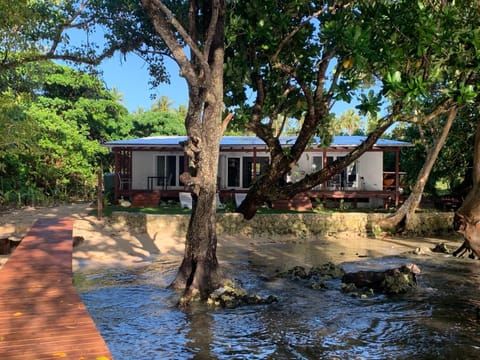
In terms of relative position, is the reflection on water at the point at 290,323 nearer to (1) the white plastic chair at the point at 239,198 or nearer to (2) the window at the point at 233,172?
(1) the white plastic chair at the point at 239,198

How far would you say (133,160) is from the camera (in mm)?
25078

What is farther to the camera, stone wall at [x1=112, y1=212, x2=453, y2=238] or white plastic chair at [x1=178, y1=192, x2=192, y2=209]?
white plastic chair at [x1=178, y1=192, x2=192, y2=209]

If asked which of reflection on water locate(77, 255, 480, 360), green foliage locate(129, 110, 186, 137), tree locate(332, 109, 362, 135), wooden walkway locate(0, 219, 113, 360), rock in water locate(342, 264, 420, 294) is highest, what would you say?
tree locate(332, 109, 362, 135)

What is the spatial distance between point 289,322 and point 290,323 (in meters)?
0.06

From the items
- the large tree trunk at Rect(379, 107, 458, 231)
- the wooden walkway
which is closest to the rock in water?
the wooden walkway

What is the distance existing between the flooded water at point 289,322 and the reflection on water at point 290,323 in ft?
0.05

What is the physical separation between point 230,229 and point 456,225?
41.8 ft

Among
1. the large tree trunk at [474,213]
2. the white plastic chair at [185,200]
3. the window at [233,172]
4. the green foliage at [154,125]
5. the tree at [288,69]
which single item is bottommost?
the white plastic chair at [185,200]

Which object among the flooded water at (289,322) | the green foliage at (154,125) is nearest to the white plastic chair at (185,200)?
the flooded water at (289,322)

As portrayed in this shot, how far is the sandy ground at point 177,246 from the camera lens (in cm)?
1452

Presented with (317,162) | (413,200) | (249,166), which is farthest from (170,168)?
(413,200)

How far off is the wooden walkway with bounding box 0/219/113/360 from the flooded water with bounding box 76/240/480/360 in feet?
4.21

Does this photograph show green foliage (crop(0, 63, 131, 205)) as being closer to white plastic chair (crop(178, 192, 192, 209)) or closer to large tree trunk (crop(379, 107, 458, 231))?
white plastic chair (crop(178, 192, 192, 209))

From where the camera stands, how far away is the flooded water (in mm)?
7277
